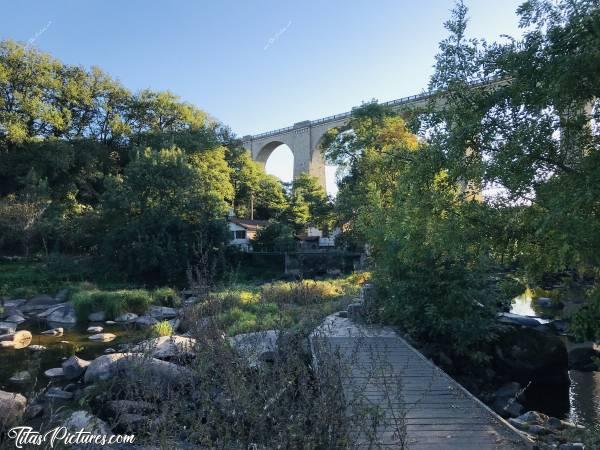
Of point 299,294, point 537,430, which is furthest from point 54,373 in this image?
point 537,430

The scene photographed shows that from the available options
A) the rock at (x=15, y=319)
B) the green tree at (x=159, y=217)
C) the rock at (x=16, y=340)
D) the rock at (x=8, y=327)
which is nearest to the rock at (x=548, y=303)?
the green tree at (x=159, y=217)

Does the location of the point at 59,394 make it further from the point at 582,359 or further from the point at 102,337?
the point at 582,359

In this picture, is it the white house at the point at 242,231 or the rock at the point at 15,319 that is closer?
the rock at the point at 15,319

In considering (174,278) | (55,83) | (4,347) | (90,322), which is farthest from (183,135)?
(4,347)

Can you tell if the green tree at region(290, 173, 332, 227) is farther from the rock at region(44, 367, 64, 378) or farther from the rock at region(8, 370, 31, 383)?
the rock at region(8, 370, 31, 383)

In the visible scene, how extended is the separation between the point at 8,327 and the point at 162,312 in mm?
4691

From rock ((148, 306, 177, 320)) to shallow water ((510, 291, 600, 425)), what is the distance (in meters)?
11.3

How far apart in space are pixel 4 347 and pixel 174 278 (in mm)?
12417

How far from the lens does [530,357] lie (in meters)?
9.55

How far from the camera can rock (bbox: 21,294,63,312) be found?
19.0 meters

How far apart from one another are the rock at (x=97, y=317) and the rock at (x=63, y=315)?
0.54m

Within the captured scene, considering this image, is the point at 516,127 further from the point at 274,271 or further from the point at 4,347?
the point at 274,271

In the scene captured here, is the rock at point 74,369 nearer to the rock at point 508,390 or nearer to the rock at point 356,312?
the rock at point 356,312

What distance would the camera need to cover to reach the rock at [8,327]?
46.2 ft
